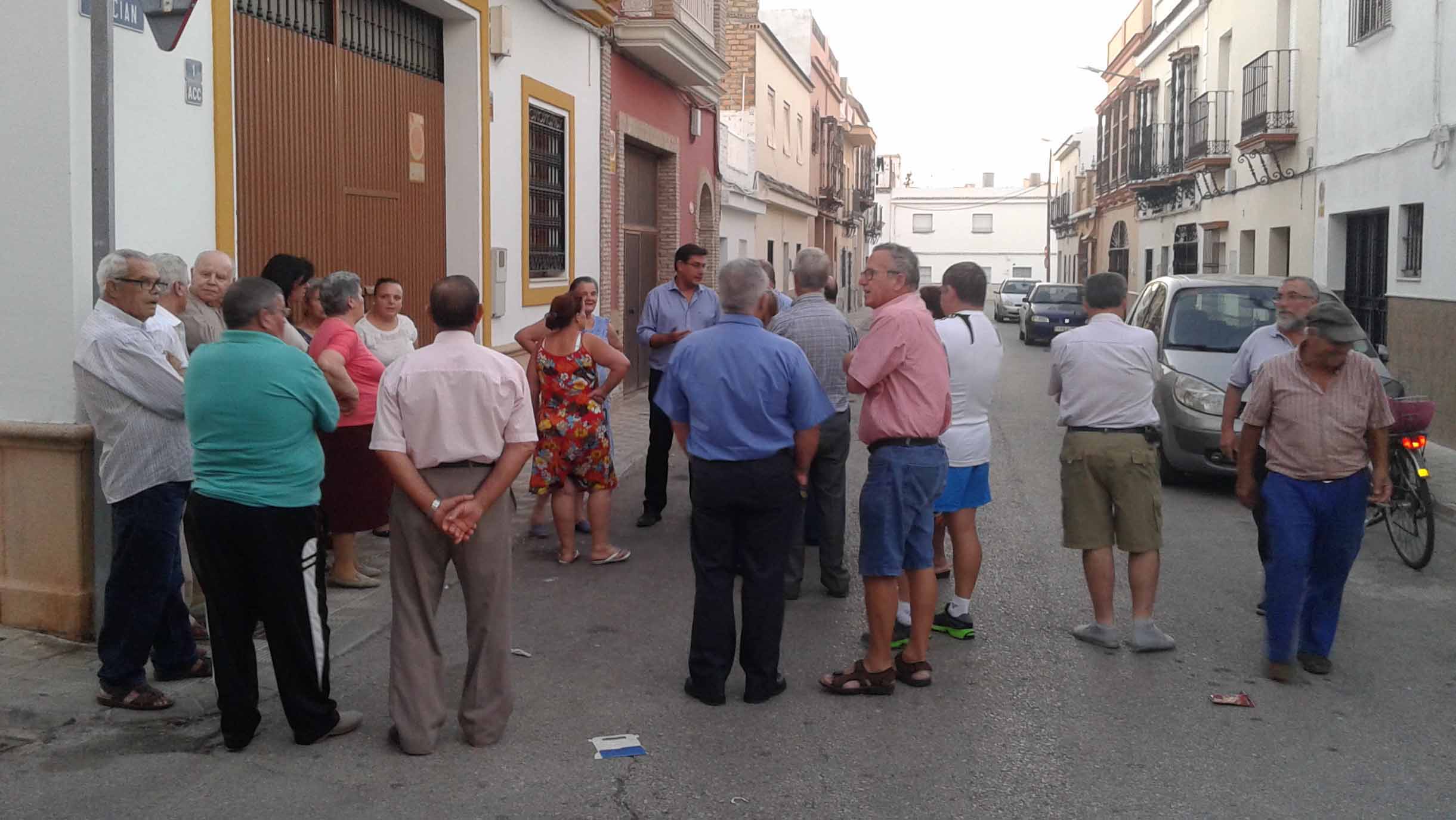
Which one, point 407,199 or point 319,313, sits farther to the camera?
point 407,199

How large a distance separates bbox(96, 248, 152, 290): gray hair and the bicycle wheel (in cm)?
663

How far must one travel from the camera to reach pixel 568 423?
25.3ft

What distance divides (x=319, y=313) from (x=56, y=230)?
156 centimetres

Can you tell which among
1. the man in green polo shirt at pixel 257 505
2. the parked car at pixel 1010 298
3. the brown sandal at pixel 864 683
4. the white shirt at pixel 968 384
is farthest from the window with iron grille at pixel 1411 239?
the parked car at pixel 1010 298

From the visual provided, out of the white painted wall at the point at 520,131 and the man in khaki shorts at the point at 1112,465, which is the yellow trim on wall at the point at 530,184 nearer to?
the white painted wall at the point at 520,131

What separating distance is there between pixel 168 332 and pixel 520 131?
23.0 feet

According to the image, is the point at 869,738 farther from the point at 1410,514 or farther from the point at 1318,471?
the point at 1410,514

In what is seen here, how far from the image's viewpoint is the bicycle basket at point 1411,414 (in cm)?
780

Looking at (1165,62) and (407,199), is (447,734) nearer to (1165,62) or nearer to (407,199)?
(407,199)

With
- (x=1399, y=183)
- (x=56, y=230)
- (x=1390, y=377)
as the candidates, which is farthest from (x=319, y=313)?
(x=1399, y=183)

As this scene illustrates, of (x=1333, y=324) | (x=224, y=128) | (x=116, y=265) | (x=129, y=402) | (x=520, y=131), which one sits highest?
(x=520, y=131)

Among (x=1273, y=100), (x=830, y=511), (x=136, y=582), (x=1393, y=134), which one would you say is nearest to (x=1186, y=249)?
(x=1273, y=100)

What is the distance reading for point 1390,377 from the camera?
9.27 meters

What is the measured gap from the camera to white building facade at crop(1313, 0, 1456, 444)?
43.6ft
